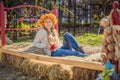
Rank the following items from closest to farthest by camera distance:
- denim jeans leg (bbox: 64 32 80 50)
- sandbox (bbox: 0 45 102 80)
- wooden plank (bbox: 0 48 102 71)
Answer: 1. wooden plank (bbox: 0 48 102 71)
2. sandbox (bbox: 0 45 102 80)
3. denim jeans leg (bbox: 64 32 80 50)

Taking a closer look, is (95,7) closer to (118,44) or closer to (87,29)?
(87,29)

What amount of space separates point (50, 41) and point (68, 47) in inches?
13.0

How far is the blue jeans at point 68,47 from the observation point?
241 inches

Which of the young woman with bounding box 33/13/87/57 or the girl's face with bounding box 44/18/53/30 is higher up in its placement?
the girl's face with bounding box 44/18/53/30

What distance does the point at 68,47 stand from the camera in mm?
6398

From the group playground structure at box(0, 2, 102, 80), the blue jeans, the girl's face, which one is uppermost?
the girl's face

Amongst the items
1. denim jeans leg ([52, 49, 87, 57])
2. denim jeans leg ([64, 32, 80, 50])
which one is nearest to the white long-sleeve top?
denim jeans leg ([52, 49, 87, 57])

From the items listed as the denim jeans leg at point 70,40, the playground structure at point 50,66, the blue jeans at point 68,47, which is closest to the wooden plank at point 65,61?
the playground structure at point 50,66

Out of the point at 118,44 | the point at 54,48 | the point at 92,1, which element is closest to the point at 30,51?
the point at 54,48

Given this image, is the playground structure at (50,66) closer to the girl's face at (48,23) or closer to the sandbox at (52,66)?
the sandbox at (52,66)

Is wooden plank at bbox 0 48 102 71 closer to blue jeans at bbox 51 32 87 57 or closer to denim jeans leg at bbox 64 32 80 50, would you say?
blue jeans at bbox 51 32 87 57

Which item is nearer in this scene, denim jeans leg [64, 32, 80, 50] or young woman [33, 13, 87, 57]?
young woman [33, 13, 87, 57]

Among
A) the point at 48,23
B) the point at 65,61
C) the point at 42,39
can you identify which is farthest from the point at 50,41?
the point at 65,61

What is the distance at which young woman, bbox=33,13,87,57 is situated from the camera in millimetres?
6168
